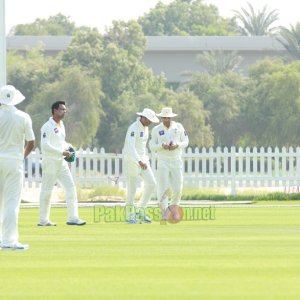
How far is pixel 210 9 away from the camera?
486ft

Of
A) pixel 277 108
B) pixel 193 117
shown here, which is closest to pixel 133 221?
pixel 277 108

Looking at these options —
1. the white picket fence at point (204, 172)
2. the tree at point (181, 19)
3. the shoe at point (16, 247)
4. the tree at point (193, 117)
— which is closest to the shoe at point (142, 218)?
the shoe at point (16, 247)

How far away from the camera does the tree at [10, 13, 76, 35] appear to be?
135250mm

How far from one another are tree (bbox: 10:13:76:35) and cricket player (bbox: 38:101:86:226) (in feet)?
326

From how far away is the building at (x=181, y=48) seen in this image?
9325 centimetres

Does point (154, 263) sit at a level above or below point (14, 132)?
below

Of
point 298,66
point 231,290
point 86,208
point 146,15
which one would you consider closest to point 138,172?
point 86,208

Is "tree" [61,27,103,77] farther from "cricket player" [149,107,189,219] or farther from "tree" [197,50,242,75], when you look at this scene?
"cricket player" [149,107,189,219]

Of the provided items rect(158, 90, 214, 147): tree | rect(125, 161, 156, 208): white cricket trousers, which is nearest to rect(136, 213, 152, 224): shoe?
rect(125, 161, 156, 208): white cricket trousers

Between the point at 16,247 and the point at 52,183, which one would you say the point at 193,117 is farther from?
the point at 16,247

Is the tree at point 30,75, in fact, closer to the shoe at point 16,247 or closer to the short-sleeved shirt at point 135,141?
the short-sleeved shirt at point 135,141

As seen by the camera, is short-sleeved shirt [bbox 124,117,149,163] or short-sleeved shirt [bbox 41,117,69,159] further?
short-sleeved shirt [bbox 124,117,149,163]

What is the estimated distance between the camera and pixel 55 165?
22.2m

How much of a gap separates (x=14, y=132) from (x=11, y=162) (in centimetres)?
33
